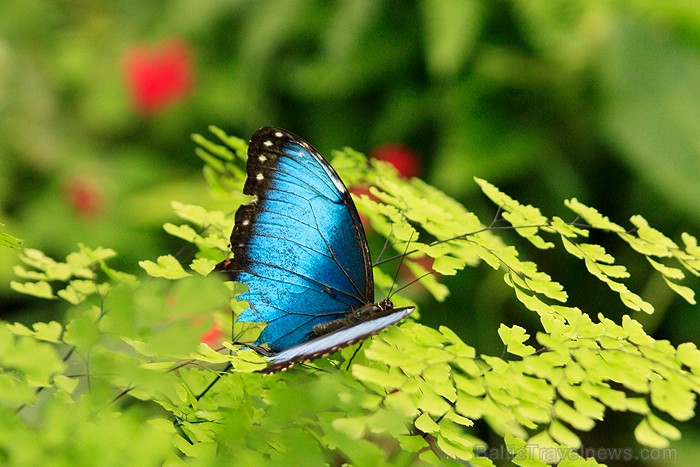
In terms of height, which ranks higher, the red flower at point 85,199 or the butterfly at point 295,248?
the butterfly at point 295,248

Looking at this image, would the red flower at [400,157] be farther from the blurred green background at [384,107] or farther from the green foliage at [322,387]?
the green foliage at [322,387]

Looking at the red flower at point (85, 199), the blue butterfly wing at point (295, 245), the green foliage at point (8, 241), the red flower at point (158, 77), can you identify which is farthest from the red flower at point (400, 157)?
the green foliage at point (8, 241)

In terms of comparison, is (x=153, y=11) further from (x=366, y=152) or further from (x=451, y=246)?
(x=451, y=246)

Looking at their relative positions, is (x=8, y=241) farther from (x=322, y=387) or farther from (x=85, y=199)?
(x=85, y=199)

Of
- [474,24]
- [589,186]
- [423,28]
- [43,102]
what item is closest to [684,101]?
[589,186]

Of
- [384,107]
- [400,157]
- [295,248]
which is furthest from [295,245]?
[384,107]

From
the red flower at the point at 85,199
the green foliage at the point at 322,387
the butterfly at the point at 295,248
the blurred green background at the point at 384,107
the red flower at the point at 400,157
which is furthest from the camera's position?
the red flower at the point at 85,199

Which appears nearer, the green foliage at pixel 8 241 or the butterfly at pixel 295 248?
the green foliage at pixel 8 241

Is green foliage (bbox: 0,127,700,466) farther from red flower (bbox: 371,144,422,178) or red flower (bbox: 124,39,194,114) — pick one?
red flower (bbox: 124,39,194,114)
